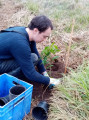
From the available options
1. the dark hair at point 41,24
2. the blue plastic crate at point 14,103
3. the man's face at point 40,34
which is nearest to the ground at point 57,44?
the blue plastic crate at point 14,103

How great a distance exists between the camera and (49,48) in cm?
236

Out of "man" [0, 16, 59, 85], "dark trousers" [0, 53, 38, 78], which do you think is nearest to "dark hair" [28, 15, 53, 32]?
"man" [0, 16, 59, 85]

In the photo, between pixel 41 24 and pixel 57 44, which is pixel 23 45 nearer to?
pixel 41 24

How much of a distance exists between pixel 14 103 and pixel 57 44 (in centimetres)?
229

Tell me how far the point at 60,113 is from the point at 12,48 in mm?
945

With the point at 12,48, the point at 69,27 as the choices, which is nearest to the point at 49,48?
the point at 12,48

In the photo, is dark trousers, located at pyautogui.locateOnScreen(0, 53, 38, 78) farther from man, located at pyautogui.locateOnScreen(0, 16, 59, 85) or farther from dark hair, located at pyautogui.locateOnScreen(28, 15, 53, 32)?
dark hair, located at pyautogui.locateOnScreen(28, 15, 53, 32)

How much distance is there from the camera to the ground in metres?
2.26

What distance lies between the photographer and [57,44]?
11.7ft

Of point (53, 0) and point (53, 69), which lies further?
point (53, 0)

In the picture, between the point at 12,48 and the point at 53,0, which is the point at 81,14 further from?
the point at 12,48

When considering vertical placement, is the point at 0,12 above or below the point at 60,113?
above

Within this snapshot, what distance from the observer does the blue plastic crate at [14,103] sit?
1.43 metres

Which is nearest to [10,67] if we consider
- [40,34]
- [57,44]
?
[40,34]
